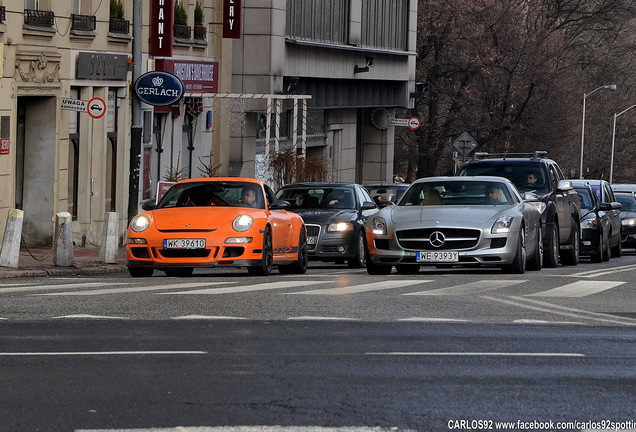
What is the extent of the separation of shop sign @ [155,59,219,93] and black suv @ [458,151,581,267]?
448 inches

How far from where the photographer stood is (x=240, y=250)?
1978cm

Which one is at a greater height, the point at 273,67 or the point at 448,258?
the point at 273,67

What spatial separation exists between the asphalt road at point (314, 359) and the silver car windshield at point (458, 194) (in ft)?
15.0

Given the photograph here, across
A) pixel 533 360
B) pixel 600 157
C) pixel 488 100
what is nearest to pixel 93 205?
pixel 533 360

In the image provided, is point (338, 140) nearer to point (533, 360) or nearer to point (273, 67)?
point (273, 67)

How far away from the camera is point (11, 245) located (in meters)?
21.4

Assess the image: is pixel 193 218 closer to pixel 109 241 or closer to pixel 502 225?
pixel 502 225

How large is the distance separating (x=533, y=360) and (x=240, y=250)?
9.95 metres

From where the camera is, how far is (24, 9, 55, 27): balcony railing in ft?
90.9

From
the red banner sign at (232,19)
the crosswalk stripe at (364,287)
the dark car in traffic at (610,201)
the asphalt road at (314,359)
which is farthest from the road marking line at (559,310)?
the red banner sign at (232,19)

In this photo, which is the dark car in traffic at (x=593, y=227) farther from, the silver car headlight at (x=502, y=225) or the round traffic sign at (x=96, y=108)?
the silver car headlight at (x=502, y=225)

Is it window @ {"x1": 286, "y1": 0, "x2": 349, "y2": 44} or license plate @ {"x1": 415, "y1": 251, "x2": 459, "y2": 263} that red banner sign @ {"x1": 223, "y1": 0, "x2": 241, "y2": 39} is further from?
license plate @ {"x1": 415, "y1": 251, "x2": 459, "y2": 263}

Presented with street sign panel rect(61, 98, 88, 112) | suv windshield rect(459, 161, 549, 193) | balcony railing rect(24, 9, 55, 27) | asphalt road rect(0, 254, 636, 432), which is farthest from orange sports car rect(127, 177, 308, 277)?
balcony railing rect(24, 9, 55, 27)

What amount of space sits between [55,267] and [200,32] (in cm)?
1712
